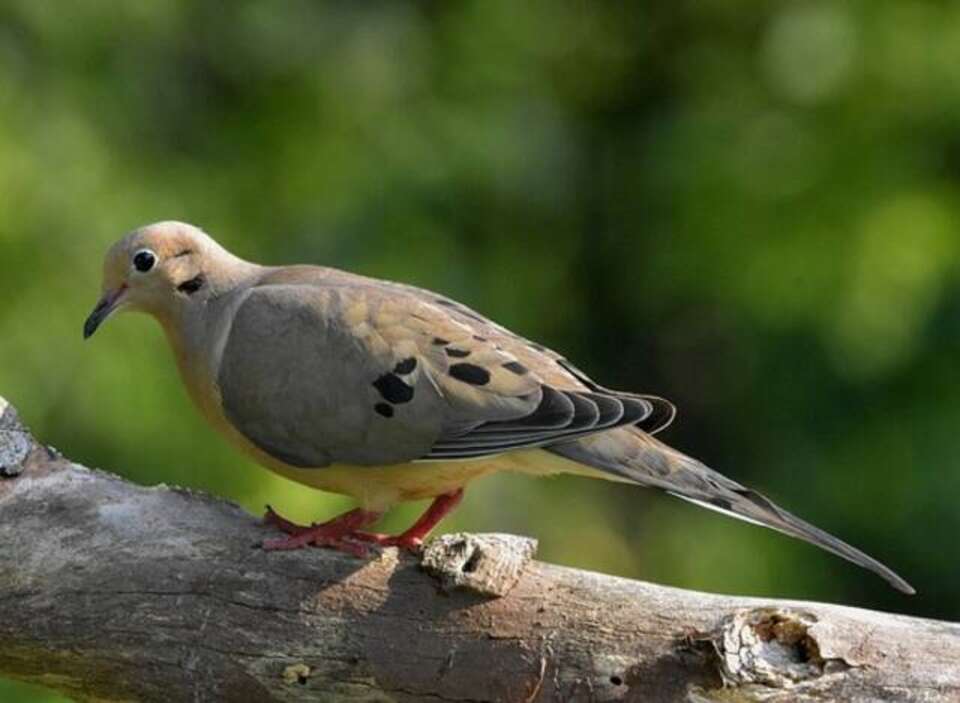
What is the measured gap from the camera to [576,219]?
26.3 feet

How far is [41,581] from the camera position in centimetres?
381

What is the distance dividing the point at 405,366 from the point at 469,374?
12 centimetres

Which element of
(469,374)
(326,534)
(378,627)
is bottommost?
(378,627)

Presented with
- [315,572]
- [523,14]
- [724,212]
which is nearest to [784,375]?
[724,212]

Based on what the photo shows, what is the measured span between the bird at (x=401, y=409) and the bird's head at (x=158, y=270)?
15 cm

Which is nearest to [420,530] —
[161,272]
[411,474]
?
[411,474]

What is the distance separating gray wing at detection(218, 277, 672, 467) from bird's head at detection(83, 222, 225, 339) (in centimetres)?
25

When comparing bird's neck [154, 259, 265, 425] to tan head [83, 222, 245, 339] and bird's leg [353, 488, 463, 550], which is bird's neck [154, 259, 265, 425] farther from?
bird's leg [353, 488, 463, 550]

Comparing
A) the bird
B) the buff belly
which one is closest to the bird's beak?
the bird

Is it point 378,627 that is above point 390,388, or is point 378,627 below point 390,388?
below

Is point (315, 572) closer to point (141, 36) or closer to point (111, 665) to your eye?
point (111, 665)

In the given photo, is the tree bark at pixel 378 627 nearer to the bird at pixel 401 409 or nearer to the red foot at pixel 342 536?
the red foot at pixel 342 536

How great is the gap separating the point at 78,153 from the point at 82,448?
3.17ft

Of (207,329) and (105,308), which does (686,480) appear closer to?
(207,329)
